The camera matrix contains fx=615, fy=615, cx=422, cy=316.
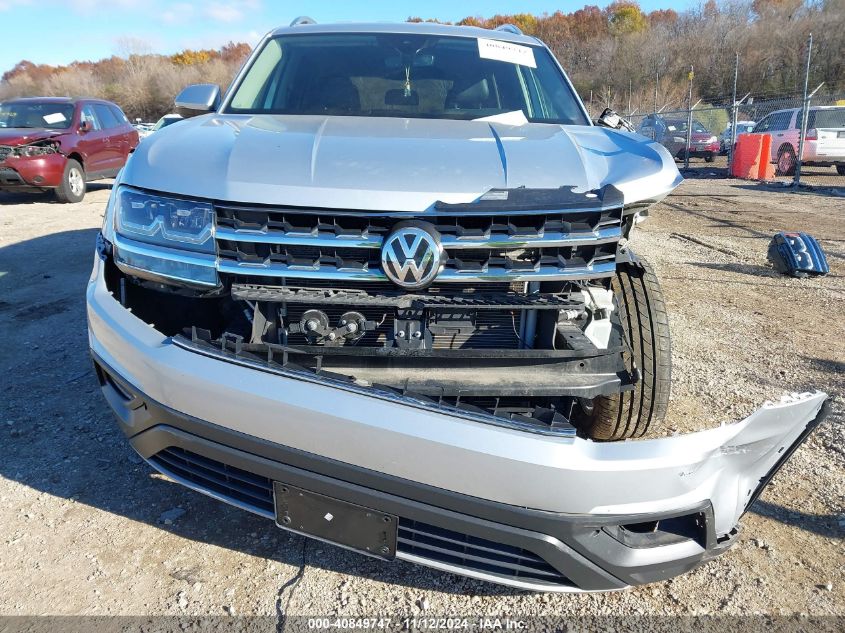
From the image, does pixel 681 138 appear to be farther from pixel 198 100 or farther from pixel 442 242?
pixel 442 242

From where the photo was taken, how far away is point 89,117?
11570 millimetres

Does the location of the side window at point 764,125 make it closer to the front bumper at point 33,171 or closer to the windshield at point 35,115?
the windshield at point 35,115

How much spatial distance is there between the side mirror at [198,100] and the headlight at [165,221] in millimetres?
1358

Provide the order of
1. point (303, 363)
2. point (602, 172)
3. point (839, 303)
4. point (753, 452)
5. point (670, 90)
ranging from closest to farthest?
point (753, 452), point (303, 363), point (602, 172), point (839, 303), point (670, 90)

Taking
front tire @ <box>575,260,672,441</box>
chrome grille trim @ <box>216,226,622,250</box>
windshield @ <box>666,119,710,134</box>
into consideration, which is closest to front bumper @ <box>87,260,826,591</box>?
chrome grille trim @ <box>216,226,622,250</box>

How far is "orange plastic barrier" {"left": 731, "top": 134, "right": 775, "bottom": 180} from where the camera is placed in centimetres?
1588

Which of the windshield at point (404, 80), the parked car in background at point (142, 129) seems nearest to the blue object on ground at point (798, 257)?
the windshield at point (404, 80)

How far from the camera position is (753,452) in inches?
65.9

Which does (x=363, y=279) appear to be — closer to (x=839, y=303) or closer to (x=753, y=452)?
(x=753, y=452)

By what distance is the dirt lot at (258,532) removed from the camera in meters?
2.02

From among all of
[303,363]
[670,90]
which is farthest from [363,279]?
[670,90]

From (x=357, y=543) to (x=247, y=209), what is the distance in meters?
1.05

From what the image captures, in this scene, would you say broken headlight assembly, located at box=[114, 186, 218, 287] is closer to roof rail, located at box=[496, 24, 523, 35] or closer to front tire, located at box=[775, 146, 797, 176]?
roof rail, located at box=[496, 24, 523, 35]

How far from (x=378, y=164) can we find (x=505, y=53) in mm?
1783
